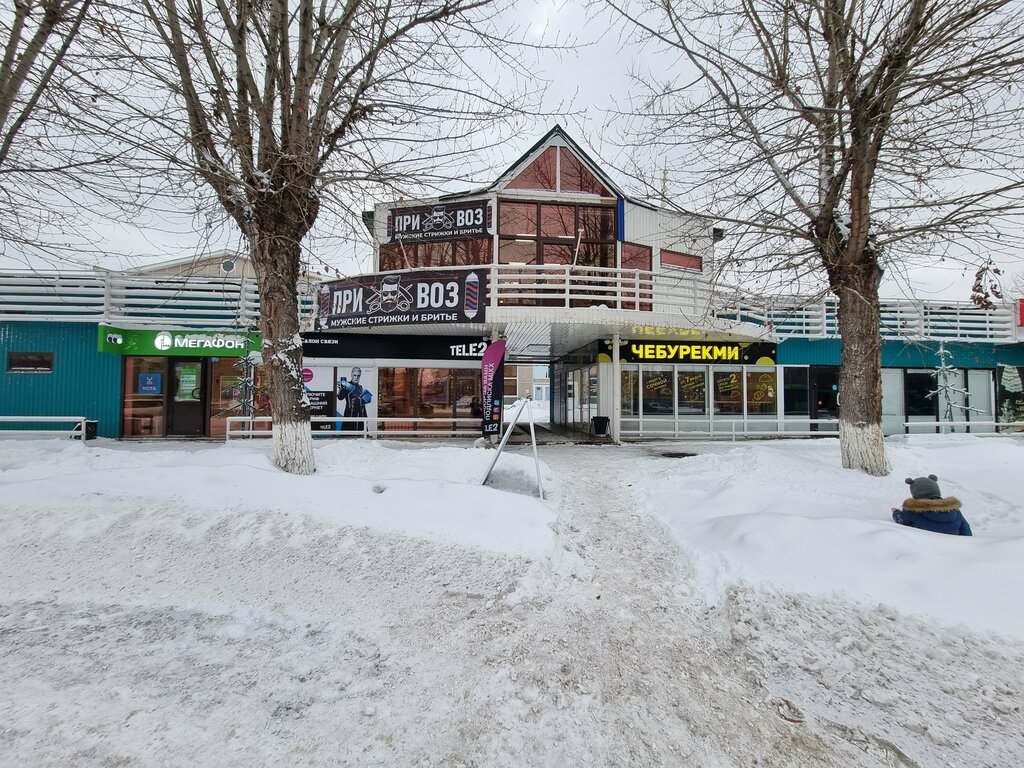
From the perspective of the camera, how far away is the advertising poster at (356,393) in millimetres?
14555

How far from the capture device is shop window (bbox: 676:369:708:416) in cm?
1599

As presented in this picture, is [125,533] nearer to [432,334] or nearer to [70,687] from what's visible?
[70,687]

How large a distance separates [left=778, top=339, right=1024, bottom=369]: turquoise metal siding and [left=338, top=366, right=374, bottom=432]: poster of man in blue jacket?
14138 millimetres

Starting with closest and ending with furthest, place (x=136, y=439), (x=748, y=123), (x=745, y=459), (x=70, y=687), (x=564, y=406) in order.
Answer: (x=70, y=687) < (x=748, y=123) < (x=745, y=459) < (x=136, y=439) < (x=564, y=406)

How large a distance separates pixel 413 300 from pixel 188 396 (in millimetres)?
8488

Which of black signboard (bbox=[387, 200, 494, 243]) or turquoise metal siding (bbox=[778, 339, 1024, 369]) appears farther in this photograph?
turquoise metal siding (bbox=[778, 339, 1024, 369])

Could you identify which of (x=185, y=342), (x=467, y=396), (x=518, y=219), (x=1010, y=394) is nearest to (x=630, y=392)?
(x=467, y=396)

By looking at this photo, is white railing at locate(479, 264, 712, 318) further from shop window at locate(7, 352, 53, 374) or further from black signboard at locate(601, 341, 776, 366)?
shop window at locate(7, 352, 53, 374)

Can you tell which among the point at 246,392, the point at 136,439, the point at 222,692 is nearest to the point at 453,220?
the point at 246,392

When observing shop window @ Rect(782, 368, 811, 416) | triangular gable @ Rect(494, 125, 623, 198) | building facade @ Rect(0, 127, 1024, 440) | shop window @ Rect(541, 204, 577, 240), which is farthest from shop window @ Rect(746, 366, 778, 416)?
shop window @ Rect(541, 204, 577, 240)

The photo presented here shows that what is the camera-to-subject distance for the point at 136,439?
45.6ft

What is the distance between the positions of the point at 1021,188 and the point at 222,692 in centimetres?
972

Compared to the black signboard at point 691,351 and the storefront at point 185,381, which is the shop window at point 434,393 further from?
the black signboard at point 691,351

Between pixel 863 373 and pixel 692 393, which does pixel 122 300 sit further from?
pixel 863 373
